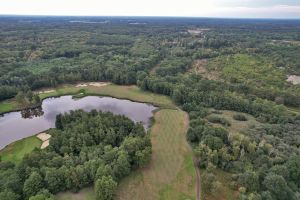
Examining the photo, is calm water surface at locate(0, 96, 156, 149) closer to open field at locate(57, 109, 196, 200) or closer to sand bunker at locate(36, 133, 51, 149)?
sand bunker at locate(36, 133, 51, 149)

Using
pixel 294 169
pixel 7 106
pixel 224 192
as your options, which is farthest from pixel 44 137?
pixel 294 169

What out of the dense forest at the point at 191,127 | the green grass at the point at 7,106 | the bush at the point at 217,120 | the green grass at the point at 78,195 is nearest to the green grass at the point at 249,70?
the dense forest at the point at 191,127

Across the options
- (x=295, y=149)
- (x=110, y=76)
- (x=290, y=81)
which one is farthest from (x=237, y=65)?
(x=295, y=149)

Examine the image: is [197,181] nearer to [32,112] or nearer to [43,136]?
[43,136]

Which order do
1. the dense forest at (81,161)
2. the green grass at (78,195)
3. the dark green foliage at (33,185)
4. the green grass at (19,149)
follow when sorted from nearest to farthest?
the dark green foliage at (33,185), the dense forest at (81,161), the green grass at (78,195), the green grass at (19,149)

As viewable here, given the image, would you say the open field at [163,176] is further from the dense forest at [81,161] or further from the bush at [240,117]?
the bush at [240,117]

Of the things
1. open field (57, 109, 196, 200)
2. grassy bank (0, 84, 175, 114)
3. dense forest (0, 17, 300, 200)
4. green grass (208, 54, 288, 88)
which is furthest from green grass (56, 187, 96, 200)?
green grass (208, 54, 288, 88)
